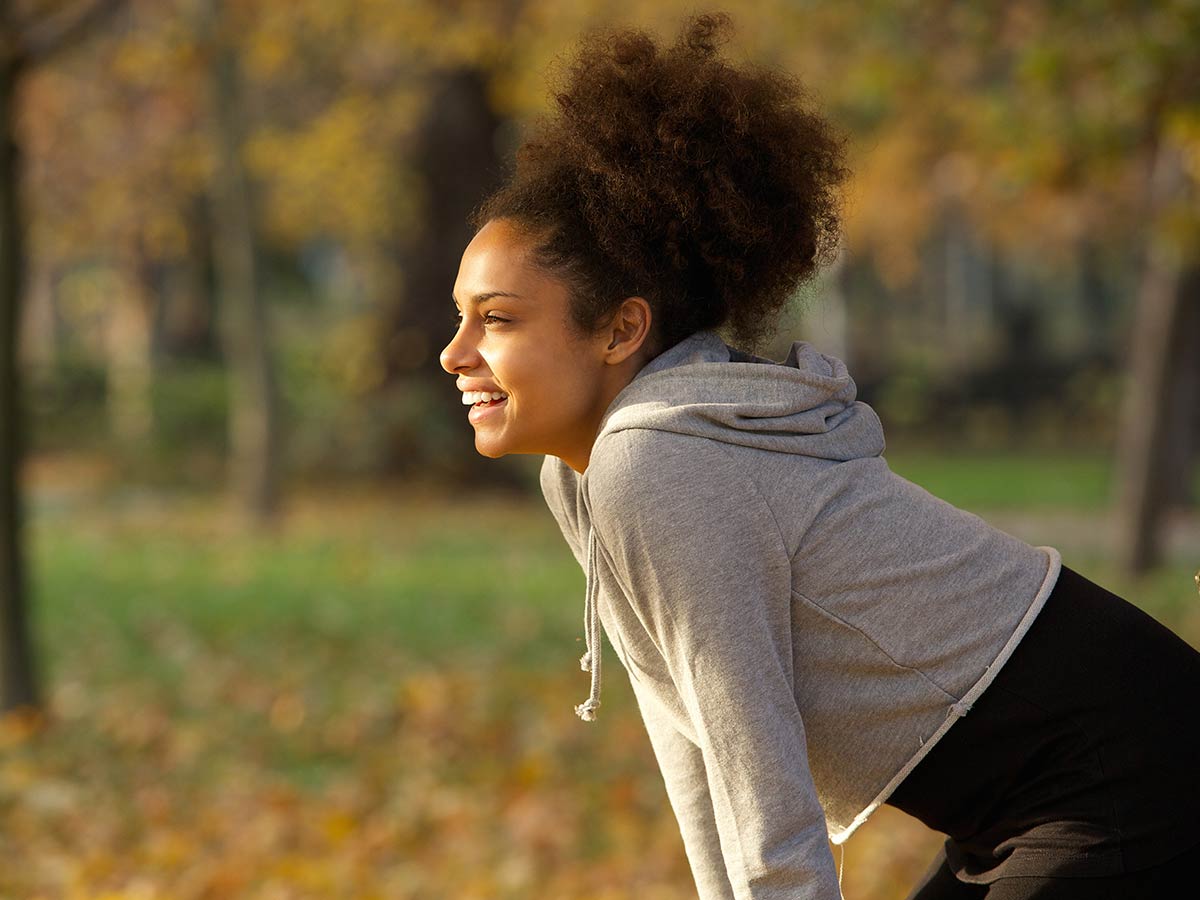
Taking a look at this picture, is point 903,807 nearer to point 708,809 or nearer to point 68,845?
point 708,809

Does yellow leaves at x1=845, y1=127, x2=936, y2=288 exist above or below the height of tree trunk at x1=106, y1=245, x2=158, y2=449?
above

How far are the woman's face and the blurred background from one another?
354 millimetres

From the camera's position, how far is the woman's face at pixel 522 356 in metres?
2.05

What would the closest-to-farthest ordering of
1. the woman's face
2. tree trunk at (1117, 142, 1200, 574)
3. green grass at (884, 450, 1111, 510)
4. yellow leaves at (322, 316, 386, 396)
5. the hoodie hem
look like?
1. the hoodie hem
2. the woman's face
3. tree trunk at (1117, 142, 1200, 574)
4. green grass at (884, 450, 1111, 510)
5. yellow leaves at (322, 316, 386, 396)

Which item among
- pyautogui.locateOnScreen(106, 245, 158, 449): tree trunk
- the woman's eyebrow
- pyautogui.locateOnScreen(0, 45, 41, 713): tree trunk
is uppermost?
the woman's eyebrow

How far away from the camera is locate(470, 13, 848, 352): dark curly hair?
2014 millimetres

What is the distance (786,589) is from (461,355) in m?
0.55

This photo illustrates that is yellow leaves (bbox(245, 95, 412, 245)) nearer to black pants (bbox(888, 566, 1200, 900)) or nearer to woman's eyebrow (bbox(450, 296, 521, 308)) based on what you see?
woman's eyebrow (bbox(450, 296, 521, 308))

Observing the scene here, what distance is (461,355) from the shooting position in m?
2.11

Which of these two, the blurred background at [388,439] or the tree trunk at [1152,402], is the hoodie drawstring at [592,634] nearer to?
the blurred background at [388,439]

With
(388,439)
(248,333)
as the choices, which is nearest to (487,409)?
(248,333)

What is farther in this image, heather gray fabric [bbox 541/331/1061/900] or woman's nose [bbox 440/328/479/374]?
woman's nose [bbox 440/328/479/374]

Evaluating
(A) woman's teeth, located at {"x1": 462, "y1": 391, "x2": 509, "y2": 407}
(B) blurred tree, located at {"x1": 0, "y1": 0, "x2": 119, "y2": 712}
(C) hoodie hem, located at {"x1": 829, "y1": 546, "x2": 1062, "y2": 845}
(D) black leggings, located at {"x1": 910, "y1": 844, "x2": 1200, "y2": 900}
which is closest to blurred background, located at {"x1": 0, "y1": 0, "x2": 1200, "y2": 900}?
(B) blurred tree, located at {"x1": 0, "y1": 0, "x2": 119, "y2": 712}

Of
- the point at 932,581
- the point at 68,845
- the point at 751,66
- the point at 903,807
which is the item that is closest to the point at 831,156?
the point at 751,66
